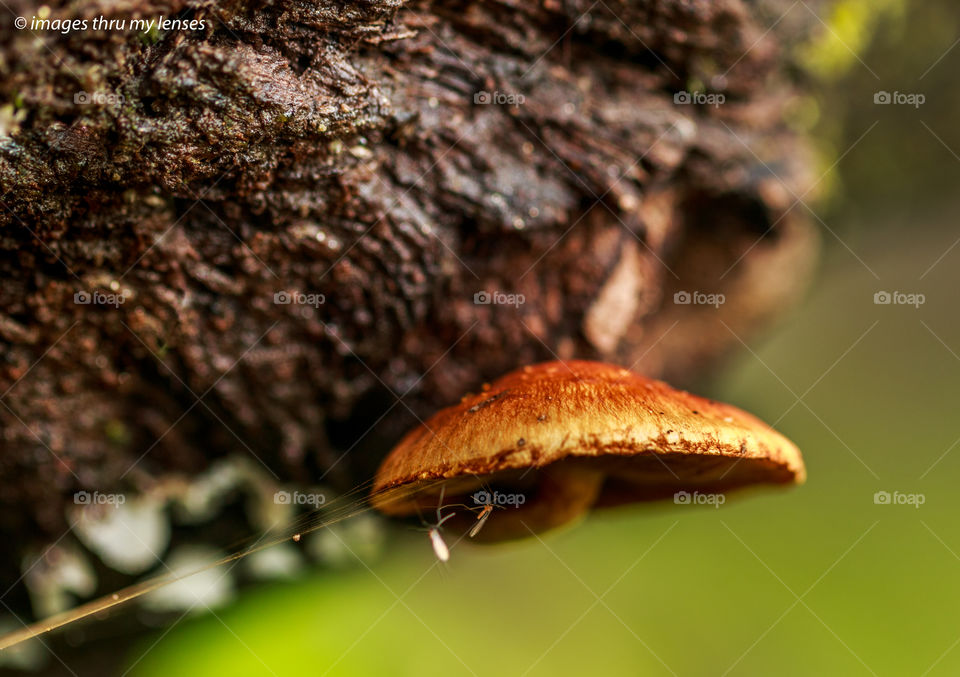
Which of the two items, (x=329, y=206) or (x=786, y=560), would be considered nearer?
(x=329, y=206)

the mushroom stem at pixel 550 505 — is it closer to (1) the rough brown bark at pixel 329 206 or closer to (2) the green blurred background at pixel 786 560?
(2) the green blurred background at pixel 786 560

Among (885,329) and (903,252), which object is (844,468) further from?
(903,252)

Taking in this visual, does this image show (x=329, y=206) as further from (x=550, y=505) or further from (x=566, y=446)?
(x=550, y=505)

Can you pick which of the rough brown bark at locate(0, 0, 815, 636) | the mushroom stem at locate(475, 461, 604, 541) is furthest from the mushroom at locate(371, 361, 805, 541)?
the rough brown bark at locate(0, 0, 815, 636)

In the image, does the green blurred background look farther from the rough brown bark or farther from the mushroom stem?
the rough brown bark

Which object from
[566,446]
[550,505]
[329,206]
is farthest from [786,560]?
[329,206]

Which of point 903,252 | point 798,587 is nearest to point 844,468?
point 798,587
